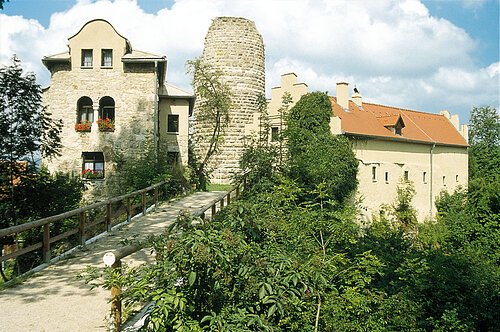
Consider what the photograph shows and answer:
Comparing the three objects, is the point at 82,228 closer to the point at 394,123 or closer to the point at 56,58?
the point at 56,58

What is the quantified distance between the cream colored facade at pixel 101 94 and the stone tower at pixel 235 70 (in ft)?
24.1

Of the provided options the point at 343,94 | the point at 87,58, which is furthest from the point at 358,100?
the point at 87,58

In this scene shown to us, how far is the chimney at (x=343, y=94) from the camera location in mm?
24414

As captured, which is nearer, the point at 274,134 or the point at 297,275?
the point at 297,275

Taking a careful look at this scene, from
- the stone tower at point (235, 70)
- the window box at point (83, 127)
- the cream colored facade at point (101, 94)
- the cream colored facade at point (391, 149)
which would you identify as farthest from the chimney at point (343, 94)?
the window box at point (83, 127)

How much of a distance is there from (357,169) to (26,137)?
1406cm

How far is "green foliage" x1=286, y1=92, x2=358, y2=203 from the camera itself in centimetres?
1831

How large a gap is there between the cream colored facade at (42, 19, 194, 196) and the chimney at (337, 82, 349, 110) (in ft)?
32.6

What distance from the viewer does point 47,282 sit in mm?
6895

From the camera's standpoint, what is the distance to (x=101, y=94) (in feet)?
67.2

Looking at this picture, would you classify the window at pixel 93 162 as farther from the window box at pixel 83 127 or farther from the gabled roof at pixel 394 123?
the gabled roof at pixel 394 123

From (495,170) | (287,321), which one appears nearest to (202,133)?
(287,321)

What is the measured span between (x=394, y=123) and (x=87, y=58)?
54.1 ft

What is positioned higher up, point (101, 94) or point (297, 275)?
point (101, 94)
